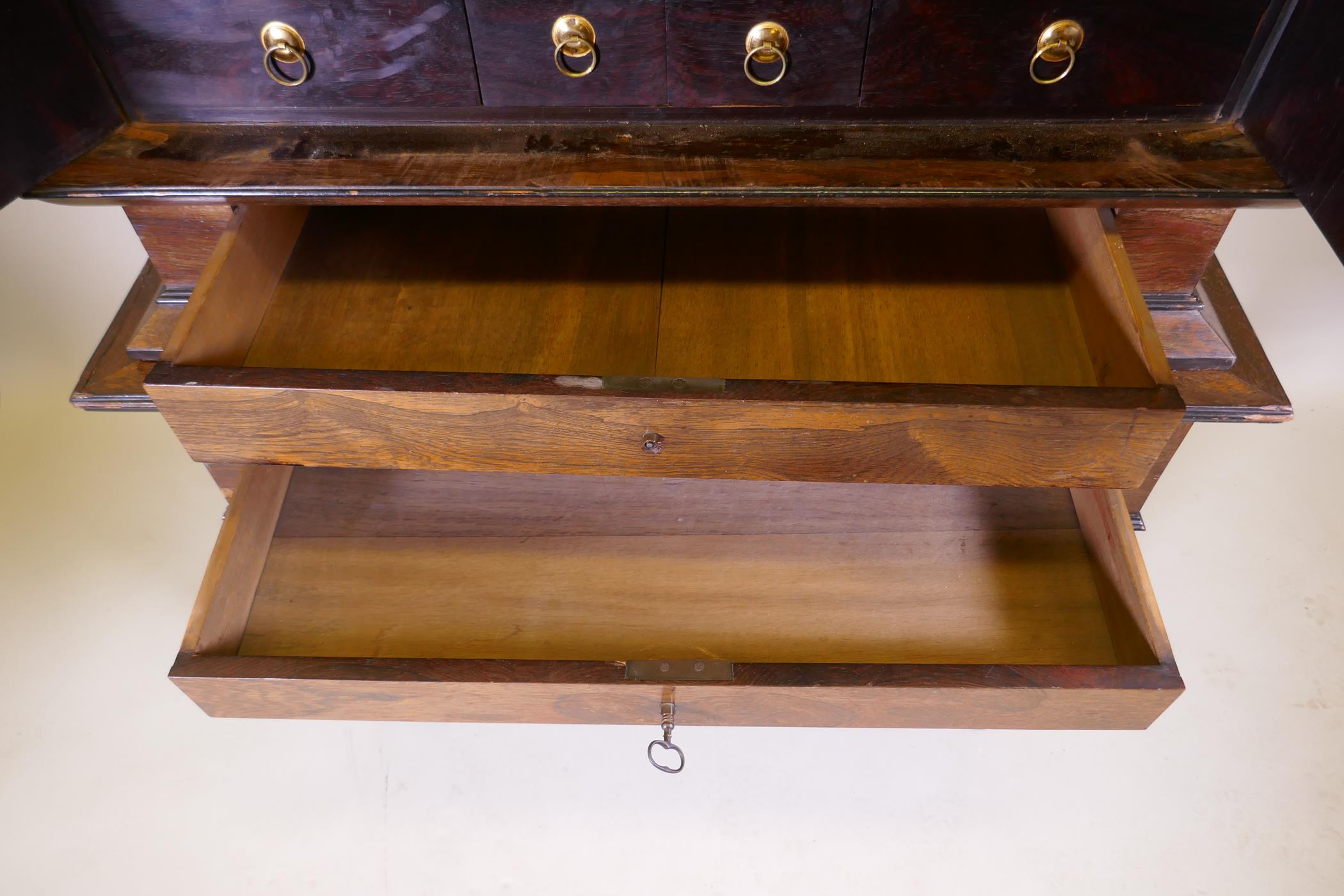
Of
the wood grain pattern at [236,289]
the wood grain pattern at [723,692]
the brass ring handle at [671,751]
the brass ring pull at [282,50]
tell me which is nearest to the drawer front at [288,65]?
the brass ring pull at [282,50]

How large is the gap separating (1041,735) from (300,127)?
1090 millimetres

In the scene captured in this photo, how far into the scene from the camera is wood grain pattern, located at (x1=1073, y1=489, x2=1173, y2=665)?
1048 mm

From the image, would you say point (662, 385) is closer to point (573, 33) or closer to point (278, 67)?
point (573, 33)

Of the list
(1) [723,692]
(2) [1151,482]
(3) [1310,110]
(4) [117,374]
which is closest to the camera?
(3) [1310,110]

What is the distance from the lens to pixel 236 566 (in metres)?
1.17

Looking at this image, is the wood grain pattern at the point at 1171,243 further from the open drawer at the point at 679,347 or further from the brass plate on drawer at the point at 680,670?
the brass plate on drawer at the point at 680,670

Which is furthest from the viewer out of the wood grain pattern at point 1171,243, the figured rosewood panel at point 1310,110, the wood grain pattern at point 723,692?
the wood grain pattern at point 1171,243

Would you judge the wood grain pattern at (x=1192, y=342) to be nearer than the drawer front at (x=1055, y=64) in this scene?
No

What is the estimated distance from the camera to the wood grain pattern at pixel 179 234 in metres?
1.20

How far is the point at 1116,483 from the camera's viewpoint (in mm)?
1034

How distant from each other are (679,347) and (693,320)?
0.05 metres

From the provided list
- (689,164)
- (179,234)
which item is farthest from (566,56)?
(179,234)

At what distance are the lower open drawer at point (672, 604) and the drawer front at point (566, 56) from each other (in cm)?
52

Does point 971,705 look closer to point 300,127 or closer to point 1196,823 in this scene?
point 1196,823
